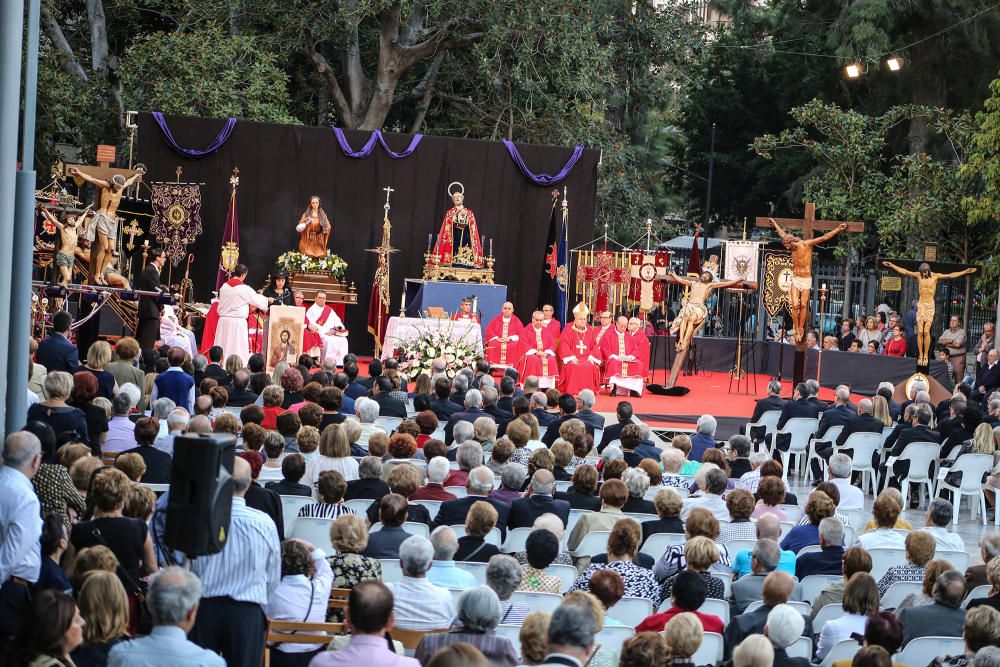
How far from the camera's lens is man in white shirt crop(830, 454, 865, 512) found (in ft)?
30.5

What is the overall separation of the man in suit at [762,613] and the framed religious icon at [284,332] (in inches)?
453

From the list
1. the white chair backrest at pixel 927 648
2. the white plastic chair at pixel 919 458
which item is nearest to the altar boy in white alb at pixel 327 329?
the white plastic chair at pixel 919 458

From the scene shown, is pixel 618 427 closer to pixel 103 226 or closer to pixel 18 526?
pixel 18 526

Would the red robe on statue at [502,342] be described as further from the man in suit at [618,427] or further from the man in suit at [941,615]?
the man in suit at [941,615]

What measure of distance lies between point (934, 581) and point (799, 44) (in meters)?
28.0

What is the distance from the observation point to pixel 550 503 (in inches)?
305

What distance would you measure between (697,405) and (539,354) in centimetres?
231

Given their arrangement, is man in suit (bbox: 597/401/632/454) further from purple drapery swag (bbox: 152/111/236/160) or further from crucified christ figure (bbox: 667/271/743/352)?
purple drapery swag (bbox: 152/111/236/160)

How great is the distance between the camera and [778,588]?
5.94 meters

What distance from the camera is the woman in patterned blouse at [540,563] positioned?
624 centimetres

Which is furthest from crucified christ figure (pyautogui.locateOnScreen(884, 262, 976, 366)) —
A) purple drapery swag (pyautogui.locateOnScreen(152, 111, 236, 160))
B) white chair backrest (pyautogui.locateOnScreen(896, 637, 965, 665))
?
white chair backrest (pyautogui.locateOnScreen(896, 637, 965, 665))

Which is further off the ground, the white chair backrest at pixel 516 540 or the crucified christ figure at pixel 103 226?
the crucified christ figure at pixel 103 226

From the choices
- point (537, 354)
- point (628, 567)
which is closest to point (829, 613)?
point (628, 567)

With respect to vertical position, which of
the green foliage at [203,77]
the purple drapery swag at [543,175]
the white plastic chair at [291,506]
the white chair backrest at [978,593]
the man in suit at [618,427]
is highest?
the green foliage at [203,77]
